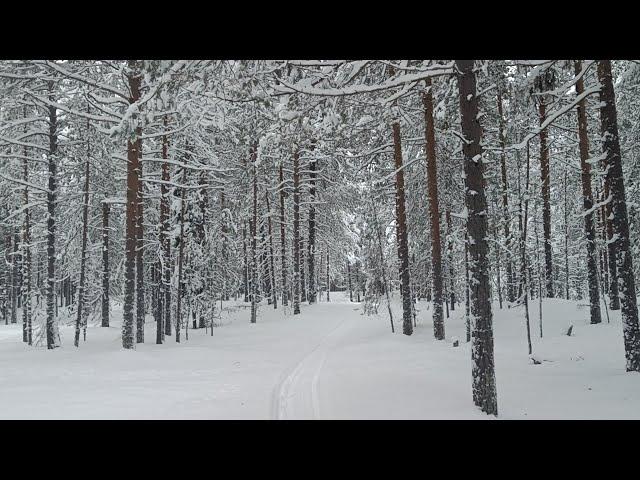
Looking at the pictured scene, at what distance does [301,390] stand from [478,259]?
172 inches

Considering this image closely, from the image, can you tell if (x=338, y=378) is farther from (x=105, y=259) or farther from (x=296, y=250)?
(x=105, y=259)

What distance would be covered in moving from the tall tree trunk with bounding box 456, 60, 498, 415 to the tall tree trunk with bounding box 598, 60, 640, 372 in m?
4.01

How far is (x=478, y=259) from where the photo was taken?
664 cm

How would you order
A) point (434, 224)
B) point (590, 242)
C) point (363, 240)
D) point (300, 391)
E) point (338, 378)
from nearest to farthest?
1. point (300, 391)
2. point (338, 378)
3. point (434, 224)
4. point (590, 242)
5. point (363, 240)

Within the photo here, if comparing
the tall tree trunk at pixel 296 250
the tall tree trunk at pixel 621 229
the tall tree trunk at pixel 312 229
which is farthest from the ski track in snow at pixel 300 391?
the tall tree trunk at pixel 312 229

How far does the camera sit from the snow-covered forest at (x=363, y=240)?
732 cm

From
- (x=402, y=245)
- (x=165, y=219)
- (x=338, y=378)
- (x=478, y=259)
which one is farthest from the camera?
(x=165, y=219)

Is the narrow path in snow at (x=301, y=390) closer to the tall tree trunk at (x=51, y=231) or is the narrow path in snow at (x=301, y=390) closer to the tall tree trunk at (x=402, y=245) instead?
the tall tree trunk at (x=402, y=245)

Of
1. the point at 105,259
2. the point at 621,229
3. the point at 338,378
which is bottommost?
the point at 338,378

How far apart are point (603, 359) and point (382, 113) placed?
8696 millimetres

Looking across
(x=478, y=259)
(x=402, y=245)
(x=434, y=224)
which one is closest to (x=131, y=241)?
(x=402, y=245)

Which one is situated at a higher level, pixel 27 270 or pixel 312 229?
pixel 312 229
